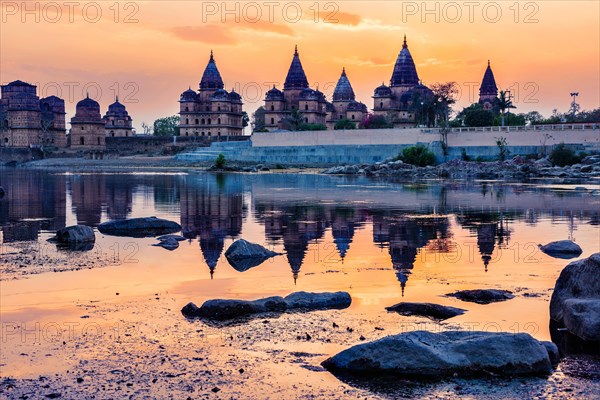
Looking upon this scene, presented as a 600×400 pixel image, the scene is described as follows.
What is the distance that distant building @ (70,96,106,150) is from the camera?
368ft

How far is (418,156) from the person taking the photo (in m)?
69.5

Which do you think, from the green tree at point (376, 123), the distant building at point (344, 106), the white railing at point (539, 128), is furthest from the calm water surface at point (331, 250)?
the distant building at point (344, 106)

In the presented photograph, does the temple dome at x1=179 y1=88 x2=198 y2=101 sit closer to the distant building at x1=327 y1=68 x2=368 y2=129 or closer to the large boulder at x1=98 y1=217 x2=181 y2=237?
the distant building at x1=327 y1=68 x2=368 y2=129

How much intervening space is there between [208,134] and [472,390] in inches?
4250

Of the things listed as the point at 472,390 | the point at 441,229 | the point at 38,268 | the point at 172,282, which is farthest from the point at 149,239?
the point at 472,390

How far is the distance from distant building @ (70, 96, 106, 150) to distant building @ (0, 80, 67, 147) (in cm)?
492

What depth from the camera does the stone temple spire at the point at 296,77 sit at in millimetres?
113125

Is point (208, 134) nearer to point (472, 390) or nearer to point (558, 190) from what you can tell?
point (558, 190)

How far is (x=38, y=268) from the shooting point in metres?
13.7

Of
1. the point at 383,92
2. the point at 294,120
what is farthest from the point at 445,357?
the point at 383,92

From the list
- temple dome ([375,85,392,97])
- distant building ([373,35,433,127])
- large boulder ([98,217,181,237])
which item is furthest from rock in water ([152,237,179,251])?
temple dome ([375,85,392,97])

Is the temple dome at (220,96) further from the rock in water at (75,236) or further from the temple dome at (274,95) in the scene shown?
the rock in water at (75,236)

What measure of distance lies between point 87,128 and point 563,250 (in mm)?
104075

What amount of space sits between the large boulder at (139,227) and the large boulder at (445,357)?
38.5 ft
